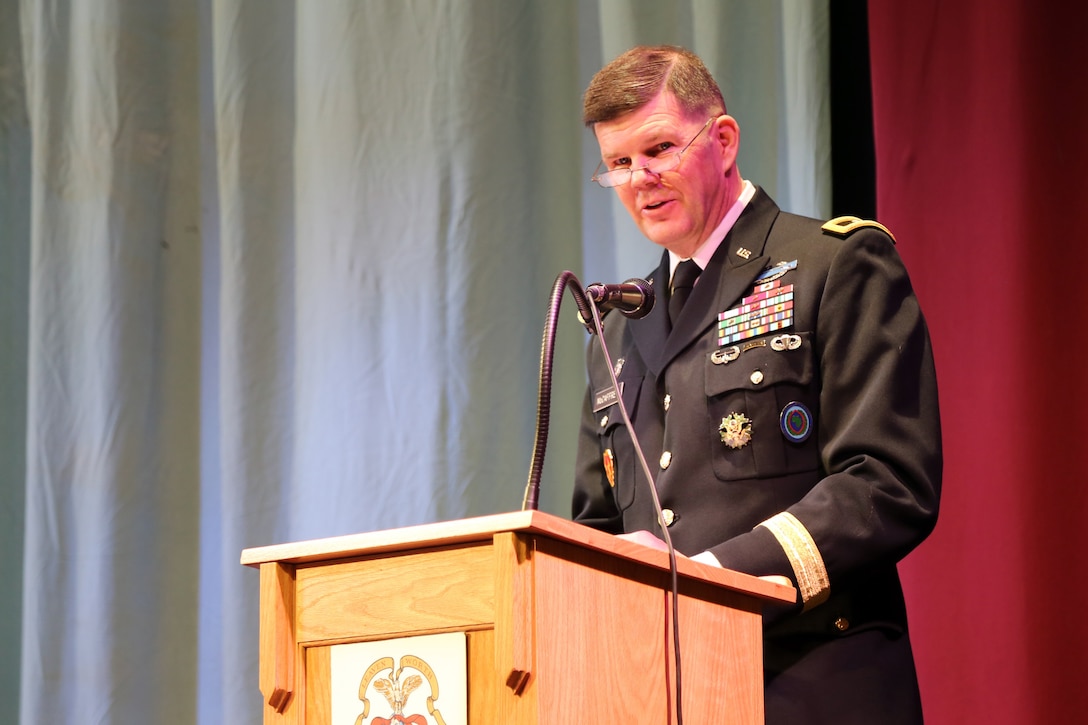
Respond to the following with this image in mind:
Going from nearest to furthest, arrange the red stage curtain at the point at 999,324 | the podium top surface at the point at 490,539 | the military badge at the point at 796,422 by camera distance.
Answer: the podium top surface at the point at 490,539 → the military badge at the point at 796,422 → the red stage curtain at the point at 999,324

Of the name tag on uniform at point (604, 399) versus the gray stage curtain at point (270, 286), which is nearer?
the name tag on uniform at point (604, 399)

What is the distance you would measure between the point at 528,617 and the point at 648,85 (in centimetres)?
99

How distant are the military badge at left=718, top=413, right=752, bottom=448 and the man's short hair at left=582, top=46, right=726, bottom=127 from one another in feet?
1.52

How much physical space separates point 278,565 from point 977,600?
137cm

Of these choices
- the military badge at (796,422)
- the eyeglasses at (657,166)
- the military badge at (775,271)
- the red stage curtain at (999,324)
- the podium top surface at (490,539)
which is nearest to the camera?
the podium top surface at (490,539)

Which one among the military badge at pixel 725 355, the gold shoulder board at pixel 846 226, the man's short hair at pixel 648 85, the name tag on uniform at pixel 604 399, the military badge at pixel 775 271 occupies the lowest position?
the name tag on uniform at pixel 604 399

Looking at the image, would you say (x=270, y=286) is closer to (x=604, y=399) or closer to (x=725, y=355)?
(x=604, y=399)

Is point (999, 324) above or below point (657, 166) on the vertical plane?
below

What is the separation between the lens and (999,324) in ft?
7.36

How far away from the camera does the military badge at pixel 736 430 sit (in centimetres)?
166

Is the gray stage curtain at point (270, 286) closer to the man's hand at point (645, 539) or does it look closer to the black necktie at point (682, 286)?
the black necktie at point (682, 286)

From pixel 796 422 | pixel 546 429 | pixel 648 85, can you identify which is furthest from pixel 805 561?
pixel 648 85

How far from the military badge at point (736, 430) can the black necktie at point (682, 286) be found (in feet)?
0.73

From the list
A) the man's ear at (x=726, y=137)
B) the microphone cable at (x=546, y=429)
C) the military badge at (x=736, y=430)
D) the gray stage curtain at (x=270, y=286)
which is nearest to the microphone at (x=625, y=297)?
the microphone cable at (x=546, y=429)
